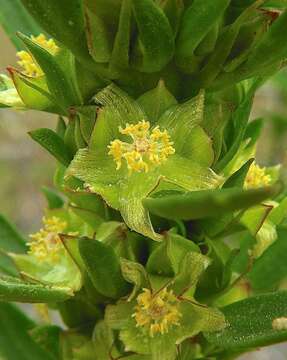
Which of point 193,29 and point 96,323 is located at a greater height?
point 193,29

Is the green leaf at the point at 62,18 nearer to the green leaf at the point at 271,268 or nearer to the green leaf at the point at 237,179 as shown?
the green leaf at the point at 237,179

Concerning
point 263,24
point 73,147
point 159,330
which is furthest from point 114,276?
point 263,24

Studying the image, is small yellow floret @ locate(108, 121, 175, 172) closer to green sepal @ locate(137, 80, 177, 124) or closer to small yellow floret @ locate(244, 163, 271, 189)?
green sepal @ locate(137, 80, 177, 124)

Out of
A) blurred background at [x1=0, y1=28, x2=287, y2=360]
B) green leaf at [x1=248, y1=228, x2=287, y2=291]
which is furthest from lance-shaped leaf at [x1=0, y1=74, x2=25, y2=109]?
blurred background at [x1=0, y1=28, x2=287, y2=360]

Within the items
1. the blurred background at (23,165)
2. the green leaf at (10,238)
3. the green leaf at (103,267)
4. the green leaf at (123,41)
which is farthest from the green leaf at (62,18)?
the blurred background at (23,165)

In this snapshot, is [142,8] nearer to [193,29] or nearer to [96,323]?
[193,29]

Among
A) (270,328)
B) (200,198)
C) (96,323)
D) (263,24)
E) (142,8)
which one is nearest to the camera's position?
(200,198)

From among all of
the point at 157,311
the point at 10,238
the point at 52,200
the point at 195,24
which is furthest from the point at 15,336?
the point at 195,24
